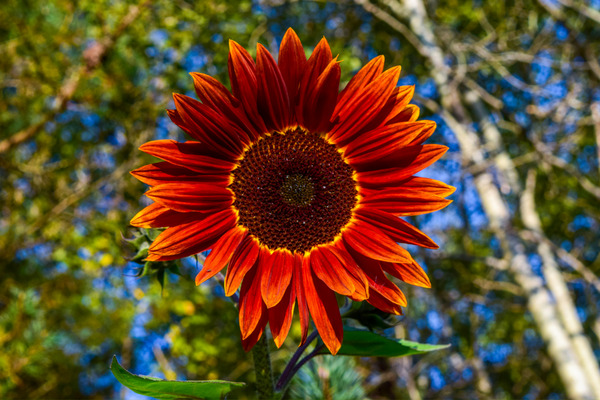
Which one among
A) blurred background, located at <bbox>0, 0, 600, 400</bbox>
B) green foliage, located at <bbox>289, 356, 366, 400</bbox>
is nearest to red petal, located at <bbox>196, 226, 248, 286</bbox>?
green foliage, located at <bbox>289, 356, 366, 400</bbox>

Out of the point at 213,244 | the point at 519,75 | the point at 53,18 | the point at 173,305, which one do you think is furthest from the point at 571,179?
the point at 213,244

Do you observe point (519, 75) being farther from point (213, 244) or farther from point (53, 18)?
point (213, 244)

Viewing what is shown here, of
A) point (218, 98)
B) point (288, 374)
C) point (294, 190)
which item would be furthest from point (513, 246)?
point (218, 98)

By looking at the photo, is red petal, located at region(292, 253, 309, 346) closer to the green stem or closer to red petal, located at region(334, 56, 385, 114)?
the green stem

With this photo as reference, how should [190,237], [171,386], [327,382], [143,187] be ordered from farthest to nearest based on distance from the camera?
[143,187] → [327,382] → [190,237] → [171,386]

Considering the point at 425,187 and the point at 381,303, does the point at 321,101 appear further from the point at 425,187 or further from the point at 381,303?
the point at 381,303

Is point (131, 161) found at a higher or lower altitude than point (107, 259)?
higher
